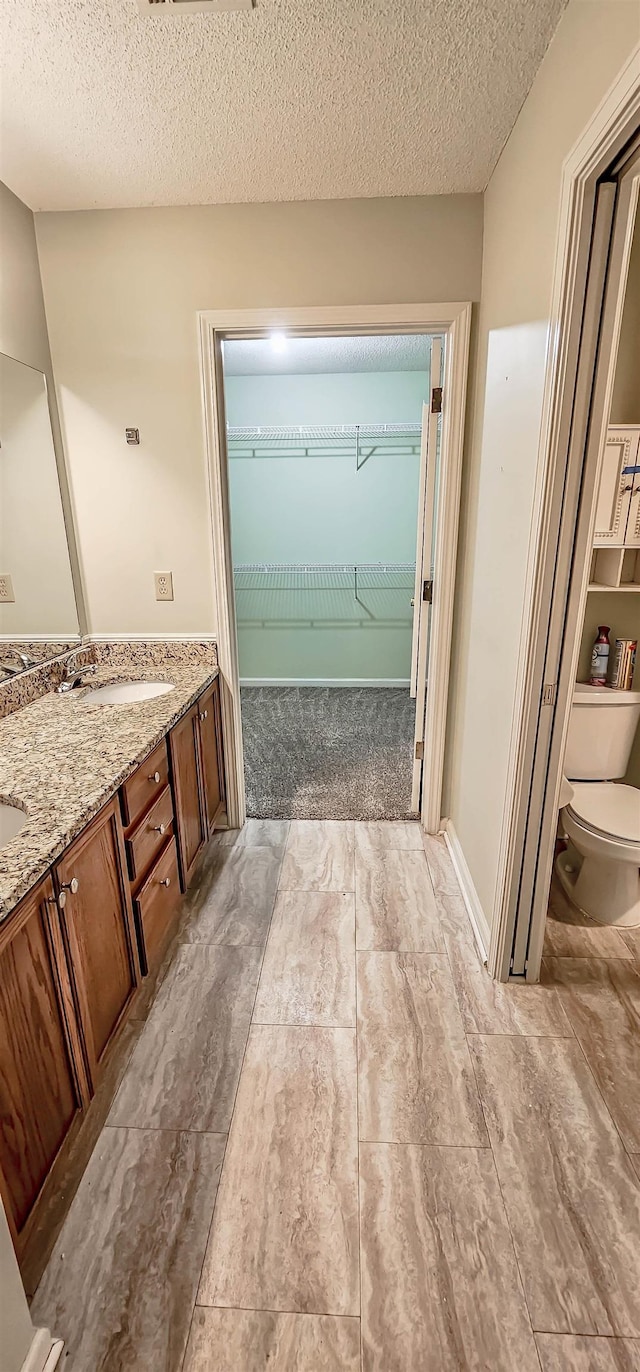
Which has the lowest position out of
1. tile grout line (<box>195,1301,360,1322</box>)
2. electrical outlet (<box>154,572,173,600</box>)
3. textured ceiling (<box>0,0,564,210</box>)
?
tile grout line (<box>195,1301,360,1322</box>)

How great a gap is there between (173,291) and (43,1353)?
8.92 ft

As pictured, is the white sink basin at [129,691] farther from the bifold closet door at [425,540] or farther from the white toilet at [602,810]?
the white toilet at [602,810]

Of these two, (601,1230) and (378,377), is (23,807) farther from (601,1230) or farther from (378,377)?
(378,377)

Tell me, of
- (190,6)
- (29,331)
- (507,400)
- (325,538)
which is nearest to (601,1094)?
(507,400)

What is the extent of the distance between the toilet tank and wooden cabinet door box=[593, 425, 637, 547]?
528mm

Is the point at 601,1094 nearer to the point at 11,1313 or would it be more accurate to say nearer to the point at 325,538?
the point at 11,1313

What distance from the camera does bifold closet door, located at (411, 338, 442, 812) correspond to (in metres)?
2.21

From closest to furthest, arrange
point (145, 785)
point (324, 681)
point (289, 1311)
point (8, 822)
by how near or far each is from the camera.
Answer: point (289, 1311), point (8, 822), point (145, 785), point (324, 681)

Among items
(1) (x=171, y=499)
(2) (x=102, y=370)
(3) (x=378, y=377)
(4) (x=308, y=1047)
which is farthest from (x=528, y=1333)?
(3) (x=378, y=377)

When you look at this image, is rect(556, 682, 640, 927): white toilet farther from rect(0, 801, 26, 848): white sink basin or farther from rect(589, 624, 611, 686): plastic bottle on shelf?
rect(0, 801, 26, 848): white sink basin

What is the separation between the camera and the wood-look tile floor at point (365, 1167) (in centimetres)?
100

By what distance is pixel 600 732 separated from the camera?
2066 millimetres

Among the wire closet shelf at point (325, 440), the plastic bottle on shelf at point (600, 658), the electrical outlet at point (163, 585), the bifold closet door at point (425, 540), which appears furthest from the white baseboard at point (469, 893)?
the wire closet shelf at point (325, 440)

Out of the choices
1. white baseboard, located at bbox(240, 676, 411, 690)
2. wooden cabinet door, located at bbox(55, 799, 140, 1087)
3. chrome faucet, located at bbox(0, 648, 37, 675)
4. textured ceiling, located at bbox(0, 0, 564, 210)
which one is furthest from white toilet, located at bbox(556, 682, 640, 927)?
white baseboard, located at bbox(240, 676, 411, 690)
